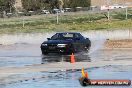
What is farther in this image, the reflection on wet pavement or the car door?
the car door

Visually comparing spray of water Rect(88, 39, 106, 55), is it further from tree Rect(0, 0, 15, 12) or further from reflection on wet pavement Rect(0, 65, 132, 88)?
tree Rect(0, 0, 15, 12)

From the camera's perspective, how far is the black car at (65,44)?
3050 cm

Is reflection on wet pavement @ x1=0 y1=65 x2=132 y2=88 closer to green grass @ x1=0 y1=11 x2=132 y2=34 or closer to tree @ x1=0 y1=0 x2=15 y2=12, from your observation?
green grass @ x1=0 y1=11 x2=132 y2=34

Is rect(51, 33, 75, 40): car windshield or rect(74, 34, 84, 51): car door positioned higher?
rect(51, 33, 75, 40): car windshield

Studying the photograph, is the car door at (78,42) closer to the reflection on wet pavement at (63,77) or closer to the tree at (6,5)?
the reflection on wet pavement at (63,77)

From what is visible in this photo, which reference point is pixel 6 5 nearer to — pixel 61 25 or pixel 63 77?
pixel 61 25

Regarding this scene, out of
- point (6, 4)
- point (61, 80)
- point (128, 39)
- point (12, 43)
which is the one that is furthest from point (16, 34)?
point (6, 4)

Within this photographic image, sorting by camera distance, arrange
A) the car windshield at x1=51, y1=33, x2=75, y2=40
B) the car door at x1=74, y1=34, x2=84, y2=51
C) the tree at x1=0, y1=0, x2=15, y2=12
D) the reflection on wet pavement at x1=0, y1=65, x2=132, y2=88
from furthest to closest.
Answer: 1. the tree at x1=0, y1=0, x2=15, y2=12
2. the car windshield at x1=51, y1=33, x2=75, y2=40
3. the car door at x1=74, y1=34, x2=84, y2=51
4. the reflection on wet pavement at x1=0, y1=65, x2=132, y2=88

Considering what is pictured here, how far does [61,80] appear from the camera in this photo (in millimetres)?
17203

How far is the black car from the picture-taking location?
100 feet

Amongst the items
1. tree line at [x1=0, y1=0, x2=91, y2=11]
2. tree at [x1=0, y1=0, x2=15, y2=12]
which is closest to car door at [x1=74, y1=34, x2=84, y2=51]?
tree at [x1=0, y1=0, x2=15, y2=12]

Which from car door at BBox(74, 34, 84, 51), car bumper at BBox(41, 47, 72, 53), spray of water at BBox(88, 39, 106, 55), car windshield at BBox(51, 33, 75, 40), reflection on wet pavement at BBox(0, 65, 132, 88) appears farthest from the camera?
spray of water at BBox(88, 39, 106, 55)

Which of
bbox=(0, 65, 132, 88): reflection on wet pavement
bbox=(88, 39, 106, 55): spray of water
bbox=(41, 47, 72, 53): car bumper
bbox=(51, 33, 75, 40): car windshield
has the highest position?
bbox=(0, 65, 132, 88): reflection on wet pavement

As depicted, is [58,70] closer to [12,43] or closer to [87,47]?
[87,47]
